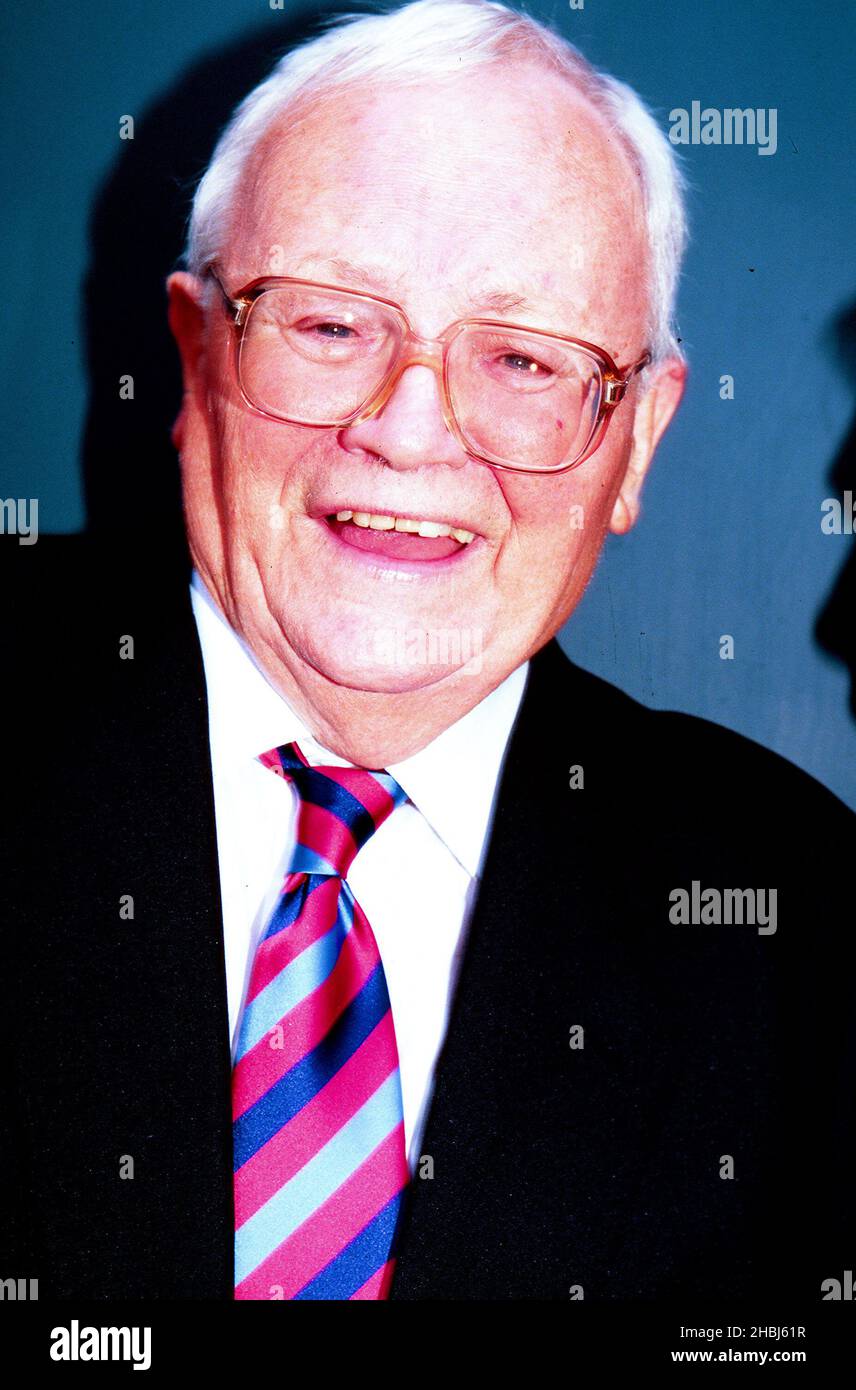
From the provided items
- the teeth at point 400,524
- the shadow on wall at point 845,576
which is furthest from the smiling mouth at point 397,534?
the shadow on wall at point 845,576

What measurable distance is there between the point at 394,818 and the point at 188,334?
1.90 ft

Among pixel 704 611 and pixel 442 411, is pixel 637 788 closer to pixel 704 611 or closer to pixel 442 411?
pixel 704 611

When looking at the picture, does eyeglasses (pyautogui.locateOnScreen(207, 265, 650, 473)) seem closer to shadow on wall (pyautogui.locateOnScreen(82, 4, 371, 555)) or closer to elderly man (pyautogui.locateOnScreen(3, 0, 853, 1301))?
elderly man (pyautogui.locateOnScreen(3, 0, 853, 1301))

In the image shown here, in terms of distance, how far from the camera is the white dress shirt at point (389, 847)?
1.36 meters

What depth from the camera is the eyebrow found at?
126 cm

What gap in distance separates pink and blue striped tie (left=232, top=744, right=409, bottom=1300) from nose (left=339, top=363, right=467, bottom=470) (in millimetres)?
395

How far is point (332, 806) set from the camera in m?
1.36

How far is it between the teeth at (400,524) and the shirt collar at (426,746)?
0.61ft

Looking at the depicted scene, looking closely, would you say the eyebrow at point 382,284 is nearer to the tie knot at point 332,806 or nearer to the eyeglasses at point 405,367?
the eyeglasses at point 405,367

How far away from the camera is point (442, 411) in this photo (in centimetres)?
128

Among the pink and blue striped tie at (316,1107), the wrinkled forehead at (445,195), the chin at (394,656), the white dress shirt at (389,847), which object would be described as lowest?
the pink and blue striped tie at (316,1107)

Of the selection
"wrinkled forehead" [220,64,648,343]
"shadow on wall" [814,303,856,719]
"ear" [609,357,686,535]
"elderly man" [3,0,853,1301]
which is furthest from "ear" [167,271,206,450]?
"shadow on wall" [814,303,856,719]

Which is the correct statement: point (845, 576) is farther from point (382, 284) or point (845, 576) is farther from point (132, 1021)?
point (132, 1021)
